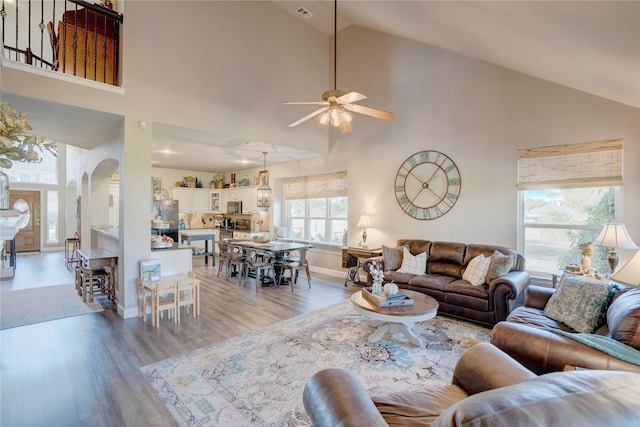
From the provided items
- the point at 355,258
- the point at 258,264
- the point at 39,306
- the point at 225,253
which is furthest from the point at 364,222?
the point at 39,306

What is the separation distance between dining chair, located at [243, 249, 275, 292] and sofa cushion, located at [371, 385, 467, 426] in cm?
402

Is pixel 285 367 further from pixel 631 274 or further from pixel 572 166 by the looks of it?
pixel 572 166

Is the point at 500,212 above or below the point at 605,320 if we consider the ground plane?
above

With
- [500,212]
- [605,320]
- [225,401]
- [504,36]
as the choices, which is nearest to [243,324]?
[225,401]

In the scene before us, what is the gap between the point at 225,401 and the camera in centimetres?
225

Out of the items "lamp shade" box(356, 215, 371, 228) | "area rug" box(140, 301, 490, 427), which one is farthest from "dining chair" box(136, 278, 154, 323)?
"lamp shade" box(356, 215, 371, 228)

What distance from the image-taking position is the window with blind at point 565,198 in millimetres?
3592

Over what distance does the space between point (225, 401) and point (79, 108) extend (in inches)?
146

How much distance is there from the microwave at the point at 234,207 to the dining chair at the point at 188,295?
482 cm

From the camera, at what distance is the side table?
18.1 feet

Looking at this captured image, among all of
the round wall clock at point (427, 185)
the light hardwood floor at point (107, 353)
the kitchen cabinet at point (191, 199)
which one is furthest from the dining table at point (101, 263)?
the round wall clock at point (427, 185)

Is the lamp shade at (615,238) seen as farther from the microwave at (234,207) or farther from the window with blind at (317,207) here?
the microwave at (234,207)

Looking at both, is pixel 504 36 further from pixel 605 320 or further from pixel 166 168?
pixel 166 168

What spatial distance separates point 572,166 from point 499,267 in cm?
161
